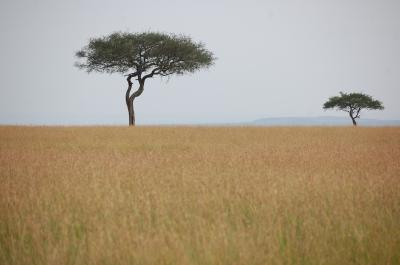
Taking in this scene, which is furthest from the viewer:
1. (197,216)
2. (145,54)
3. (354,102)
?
(354,102)

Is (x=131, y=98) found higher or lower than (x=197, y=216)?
higher

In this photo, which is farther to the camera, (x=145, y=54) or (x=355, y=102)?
(x=355, y=102)

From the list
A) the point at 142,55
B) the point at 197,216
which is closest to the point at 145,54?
the point at 142,55

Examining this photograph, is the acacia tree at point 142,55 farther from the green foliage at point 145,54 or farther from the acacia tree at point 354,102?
the acacia tree at point 354,102

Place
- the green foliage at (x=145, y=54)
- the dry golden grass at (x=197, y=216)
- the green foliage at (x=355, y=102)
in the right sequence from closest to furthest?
1. the dry golden grass at (x=197, y=216)
2. the green foliage at (x=145, y=54)
3. the green foliage at (x=355, y=102)

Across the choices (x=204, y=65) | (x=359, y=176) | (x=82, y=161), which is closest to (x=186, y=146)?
(x=82, y=161)

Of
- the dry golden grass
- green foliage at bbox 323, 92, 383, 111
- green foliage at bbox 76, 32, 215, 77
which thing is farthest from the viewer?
green foliage at bbox 323, 92, 383, 111

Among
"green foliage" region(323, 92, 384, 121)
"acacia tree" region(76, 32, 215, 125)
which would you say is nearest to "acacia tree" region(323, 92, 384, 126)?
"green foliage" region(323, 92, 384, 121)

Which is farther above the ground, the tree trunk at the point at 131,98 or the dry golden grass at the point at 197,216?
the tree trunk at the point at 131,98

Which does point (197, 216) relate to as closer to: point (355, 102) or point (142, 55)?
point (142, 55)

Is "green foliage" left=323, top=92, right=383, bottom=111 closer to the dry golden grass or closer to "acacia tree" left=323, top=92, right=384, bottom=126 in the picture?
"acacia tree" left=323, top=92, right=384, bottom=126

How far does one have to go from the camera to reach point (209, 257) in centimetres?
382

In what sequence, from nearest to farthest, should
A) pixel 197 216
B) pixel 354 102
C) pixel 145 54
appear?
1. pixel 197 216
2. pixel 145 54
3. pixel 354 102

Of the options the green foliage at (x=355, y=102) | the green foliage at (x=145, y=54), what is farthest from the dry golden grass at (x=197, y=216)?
the green foliage at (x=355, y=102)
